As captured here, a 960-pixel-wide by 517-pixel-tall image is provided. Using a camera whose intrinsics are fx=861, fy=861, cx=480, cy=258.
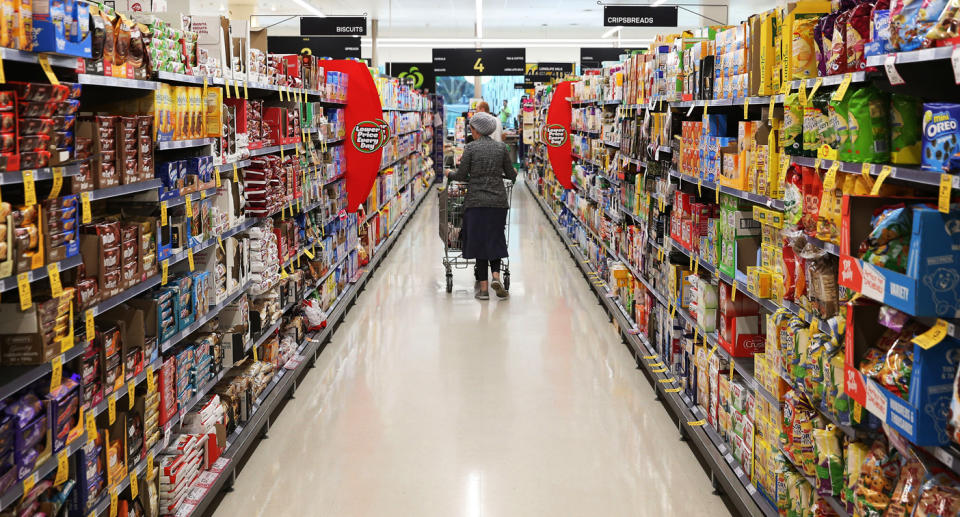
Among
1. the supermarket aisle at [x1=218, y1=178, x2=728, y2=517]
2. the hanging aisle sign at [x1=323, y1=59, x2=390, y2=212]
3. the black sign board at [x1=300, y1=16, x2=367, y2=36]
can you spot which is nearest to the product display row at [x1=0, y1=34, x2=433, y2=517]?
the supermarket aisle at [x1=218, y1=178, x2=728, y2=517]

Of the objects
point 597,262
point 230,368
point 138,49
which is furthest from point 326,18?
point 138,49

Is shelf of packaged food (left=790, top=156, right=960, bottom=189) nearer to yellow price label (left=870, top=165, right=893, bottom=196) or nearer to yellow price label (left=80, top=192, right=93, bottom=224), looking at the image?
yellow price label (left=870, top=165, right=893, bottom=196)

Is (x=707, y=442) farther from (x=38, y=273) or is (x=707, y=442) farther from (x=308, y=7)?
(x=308, y=7)

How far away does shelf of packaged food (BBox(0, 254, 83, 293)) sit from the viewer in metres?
2.23

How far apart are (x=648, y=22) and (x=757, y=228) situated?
8.22 metres

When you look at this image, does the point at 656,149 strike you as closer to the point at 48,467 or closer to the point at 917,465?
the point at 917,465

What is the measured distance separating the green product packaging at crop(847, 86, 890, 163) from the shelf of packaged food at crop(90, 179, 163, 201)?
2.33m

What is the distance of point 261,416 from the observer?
4.56 metres

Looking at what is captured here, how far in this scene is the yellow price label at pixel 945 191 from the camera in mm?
1993

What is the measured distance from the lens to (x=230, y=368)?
14.5 feet

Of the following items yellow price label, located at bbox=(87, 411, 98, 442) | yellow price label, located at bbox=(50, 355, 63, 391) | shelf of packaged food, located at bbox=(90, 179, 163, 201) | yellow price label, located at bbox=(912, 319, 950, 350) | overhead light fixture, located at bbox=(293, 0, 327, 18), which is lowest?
yellow price label, located at bbox=(87, 411, 98, 442)

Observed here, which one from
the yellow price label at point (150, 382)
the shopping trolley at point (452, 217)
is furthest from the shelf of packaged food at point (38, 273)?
the shopping trolley at point (452, 217)

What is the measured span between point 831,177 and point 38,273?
2331 mm

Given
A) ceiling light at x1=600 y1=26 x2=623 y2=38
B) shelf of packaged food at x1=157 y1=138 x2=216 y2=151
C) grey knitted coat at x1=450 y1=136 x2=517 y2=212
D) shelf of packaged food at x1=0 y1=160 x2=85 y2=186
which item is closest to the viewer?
shelf of packaged food at x1=0 y1=160 x2=85 y2=186
